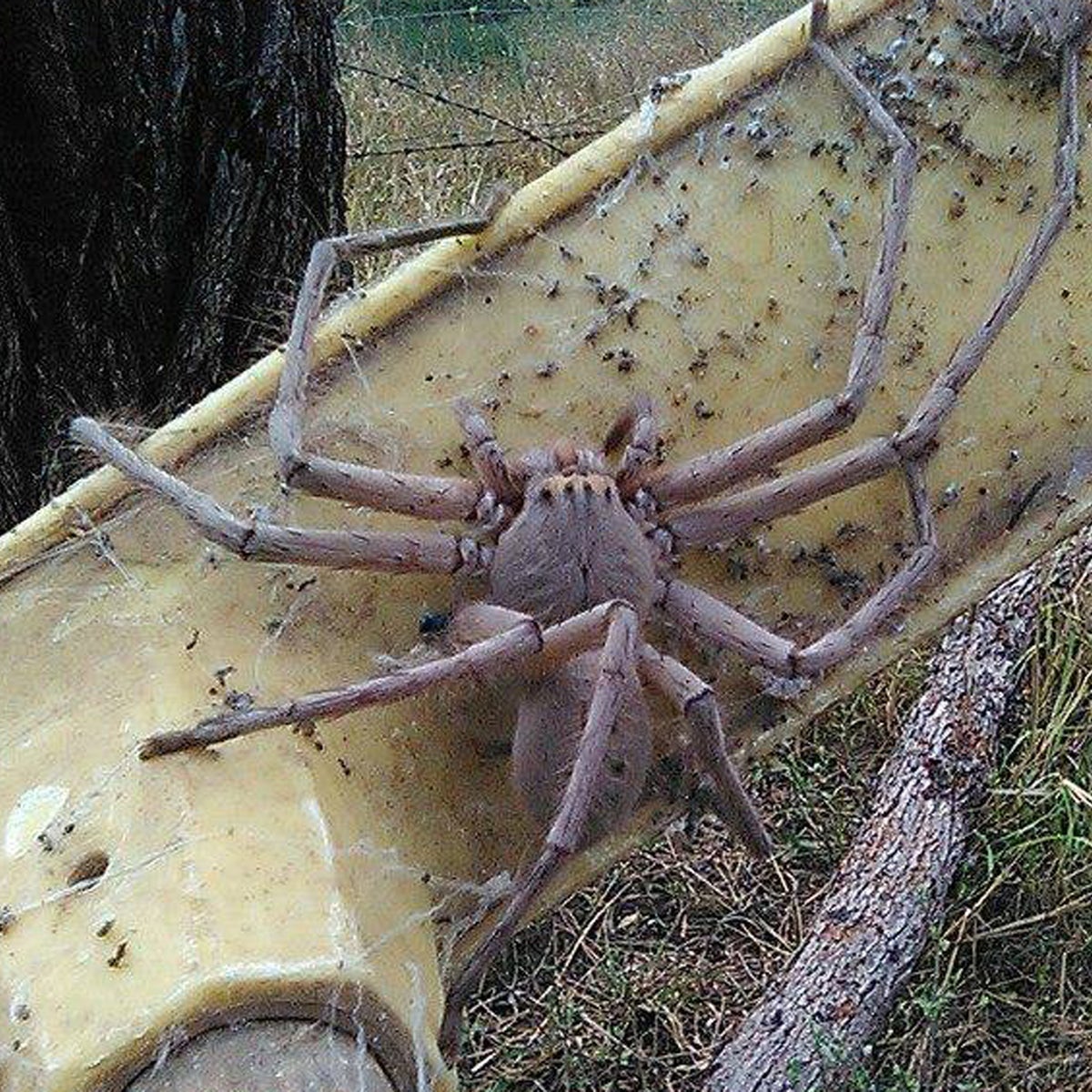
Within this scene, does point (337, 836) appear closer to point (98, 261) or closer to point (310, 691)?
point (310, 691)

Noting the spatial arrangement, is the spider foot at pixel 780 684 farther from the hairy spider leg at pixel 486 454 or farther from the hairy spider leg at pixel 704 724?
the hairy spider leg at pixel 486 454

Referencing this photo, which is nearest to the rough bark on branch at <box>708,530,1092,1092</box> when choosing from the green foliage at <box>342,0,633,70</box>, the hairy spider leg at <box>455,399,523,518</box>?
the hairy spider leg at <box>455,399,523,518</box>

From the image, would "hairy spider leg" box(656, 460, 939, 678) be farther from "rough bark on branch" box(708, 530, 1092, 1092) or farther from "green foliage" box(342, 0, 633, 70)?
"green foliage" box(342, 0, 633, 70)

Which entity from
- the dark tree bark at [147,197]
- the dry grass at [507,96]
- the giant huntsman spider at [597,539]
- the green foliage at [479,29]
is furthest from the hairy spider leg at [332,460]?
the green foliage at [479,29]

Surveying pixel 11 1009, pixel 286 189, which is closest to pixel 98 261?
pixel 286 189

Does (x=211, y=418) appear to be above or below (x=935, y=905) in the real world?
above

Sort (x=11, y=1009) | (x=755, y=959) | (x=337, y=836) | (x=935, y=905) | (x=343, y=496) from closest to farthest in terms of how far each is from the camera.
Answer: (x=11, y=1009)
(x=337, y=836)
(x=343, y=496)
(x=935, y=905)
(x=755, y=959)
